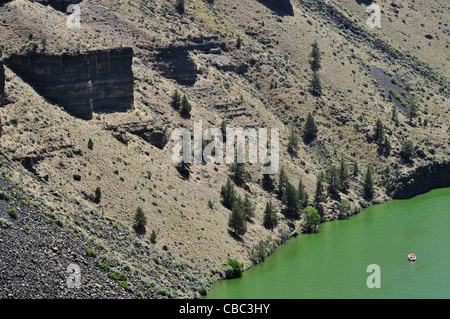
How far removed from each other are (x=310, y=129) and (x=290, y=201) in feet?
72.9

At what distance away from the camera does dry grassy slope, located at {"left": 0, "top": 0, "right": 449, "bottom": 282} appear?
8769 cm

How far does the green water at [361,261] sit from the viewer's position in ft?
276

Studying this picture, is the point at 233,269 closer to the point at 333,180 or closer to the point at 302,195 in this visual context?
the point at 302,195

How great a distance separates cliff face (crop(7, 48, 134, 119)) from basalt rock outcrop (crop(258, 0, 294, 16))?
5773 centimetres

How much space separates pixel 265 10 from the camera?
151125mm

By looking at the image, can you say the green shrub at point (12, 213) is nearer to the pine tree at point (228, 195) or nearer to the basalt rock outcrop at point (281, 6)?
the pine tree at point (228, 195)

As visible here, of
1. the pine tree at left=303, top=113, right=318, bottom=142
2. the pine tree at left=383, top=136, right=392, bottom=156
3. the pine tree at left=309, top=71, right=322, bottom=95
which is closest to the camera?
the pine tree at left=303, top=113, right=318, bottom=142

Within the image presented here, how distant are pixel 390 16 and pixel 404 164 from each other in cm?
5434

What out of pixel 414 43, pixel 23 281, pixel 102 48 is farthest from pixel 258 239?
pixel 414 43

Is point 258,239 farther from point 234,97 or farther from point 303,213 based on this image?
point 234,97

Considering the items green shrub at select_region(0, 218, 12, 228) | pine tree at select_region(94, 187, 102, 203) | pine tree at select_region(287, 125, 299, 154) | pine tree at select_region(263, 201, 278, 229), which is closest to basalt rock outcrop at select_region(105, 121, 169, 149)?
pine tree at select_region(94, 187, 102, 203)

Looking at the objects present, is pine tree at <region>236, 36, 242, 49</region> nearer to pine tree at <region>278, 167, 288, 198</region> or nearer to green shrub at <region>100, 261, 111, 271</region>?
pine tree at <region>278, 167, 288, 198</region>

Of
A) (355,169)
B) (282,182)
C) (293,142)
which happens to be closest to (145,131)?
(282,182)

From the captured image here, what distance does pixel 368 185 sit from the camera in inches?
4754
